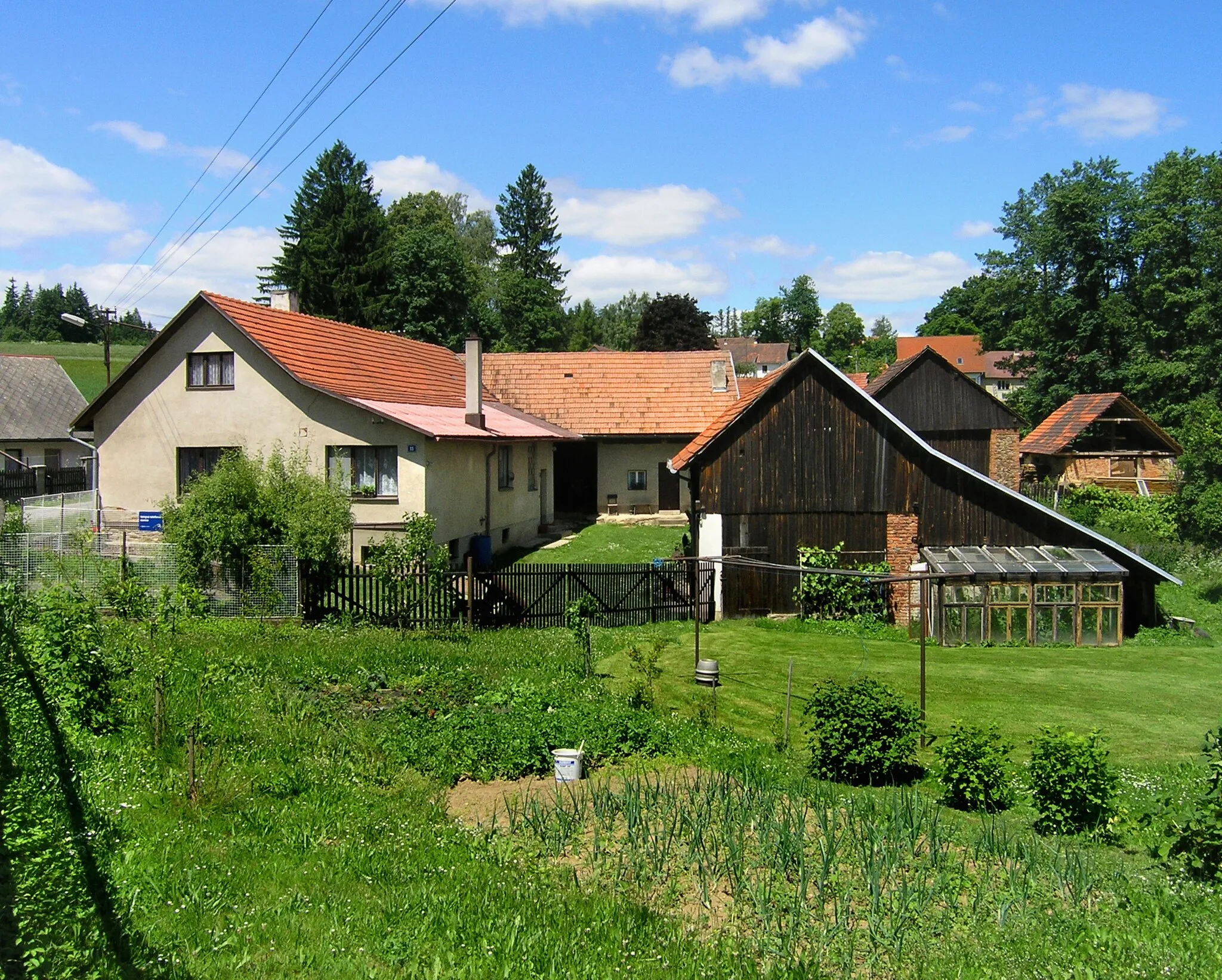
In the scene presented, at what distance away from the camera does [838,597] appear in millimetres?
22906

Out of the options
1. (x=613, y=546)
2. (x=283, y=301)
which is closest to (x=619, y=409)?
(x=613, y=546)

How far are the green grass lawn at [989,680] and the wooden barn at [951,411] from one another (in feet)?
71.9

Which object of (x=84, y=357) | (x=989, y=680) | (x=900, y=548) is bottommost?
(x=989, y=680)

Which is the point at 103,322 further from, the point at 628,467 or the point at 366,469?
the point at 628,467

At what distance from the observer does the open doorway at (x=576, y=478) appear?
129 ft

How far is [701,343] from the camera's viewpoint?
249ft

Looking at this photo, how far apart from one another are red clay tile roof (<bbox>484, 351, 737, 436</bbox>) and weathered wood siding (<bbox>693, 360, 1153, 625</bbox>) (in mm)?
13448

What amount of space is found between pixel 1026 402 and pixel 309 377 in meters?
43.2

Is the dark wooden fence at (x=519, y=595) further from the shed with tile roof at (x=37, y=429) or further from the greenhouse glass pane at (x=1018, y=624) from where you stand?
the shed with tile roof at (x=37, y=429)

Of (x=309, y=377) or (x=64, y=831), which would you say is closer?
(x=64, y=831)

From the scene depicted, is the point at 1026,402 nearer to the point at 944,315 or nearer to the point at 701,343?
the point at 701,343

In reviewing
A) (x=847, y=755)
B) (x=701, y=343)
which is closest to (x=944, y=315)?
(x=701, y=343)

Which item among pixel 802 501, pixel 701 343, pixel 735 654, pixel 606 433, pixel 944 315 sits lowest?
pixel 735 654

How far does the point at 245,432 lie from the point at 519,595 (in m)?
9.36
